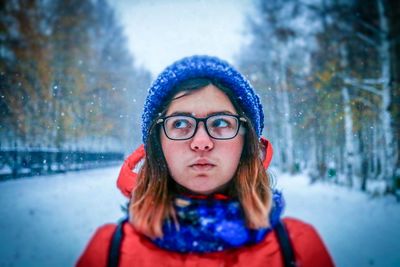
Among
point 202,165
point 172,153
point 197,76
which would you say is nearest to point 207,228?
point 202,165

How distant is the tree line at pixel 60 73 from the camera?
6312 millimetres

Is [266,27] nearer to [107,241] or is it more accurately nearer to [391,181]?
[391,181]

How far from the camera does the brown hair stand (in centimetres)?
108

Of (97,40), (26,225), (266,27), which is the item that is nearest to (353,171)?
(266,27)

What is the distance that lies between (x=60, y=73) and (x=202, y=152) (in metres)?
10.1

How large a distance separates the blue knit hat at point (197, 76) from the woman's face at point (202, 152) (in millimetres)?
110

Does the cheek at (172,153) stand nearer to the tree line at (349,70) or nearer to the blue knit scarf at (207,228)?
the blue knit scarf at (207,228)

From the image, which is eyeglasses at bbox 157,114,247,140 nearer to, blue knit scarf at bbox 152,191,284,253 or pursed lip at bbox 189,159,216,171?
pursed lip at bbox 189,159,216,171

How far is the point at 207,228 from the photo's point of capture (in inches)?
41.1

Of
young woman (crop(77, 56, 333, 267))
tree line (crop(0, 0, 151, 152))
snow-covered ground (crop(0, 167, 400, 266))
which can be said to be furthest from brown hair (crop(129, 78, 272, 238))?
tree line (crop(0, 0, 151, 152))

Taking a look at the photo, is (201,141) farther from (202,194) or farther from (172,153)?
(202,194)

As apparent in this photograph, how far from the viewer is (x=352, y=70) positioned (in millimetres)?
5922

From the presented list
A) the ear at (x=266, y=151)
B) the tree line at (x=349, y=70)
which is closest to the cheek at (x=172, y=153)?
the ear at (x=266, y=151)

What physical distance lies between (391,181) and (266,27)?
7413 mm
